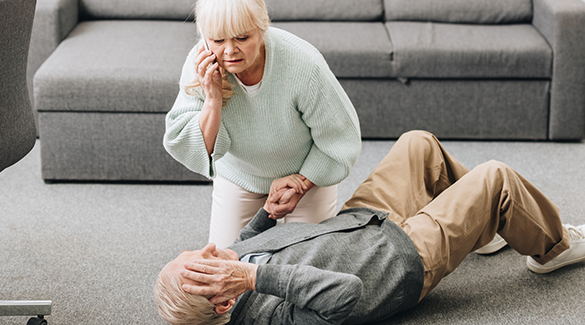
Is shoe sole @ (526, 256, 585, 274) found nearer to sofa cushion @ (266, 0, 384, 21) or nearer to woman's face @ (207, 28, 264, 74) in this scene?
woman's face @ (207, 28, 264, 74)

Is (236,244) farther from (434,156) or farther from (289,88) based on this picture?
(434,156)

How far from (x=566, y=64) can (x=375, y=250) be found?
1.73 meters

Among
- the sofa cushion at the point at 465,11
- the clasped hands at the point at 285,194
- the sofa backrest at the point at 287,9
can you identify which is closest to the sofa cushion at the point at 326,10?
the sofa backrest at the point at 287,9

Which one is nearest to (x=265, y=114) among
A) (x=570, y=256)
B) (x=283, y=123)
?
(x=283, y=123)

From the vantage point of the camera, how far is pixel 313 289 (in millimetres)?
1228

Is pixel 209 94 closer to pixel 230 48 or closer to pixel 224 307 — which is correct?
pixel 230 48

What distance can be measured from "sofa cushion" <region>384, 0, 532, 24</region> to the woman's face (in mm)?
1737

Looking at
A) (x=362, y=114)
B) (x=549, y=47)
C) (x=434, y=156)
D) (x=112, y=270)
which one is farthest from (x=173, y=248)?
(x=549, y=47)

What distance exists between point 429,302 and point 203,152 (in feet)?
2.48

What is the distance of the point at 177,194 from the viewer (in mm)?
2365

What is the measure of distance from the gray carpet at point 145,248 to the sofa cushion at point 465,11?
2.10ft

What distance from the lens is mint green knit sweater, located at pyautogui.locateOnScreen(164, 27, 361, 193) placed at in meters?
1.45

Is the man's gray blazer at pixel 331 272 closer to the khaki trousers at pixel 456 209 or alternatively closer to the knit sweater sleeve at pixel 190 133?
the khaki trousers at pixel 456 209

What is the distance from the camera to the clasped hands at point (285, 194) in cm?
155
